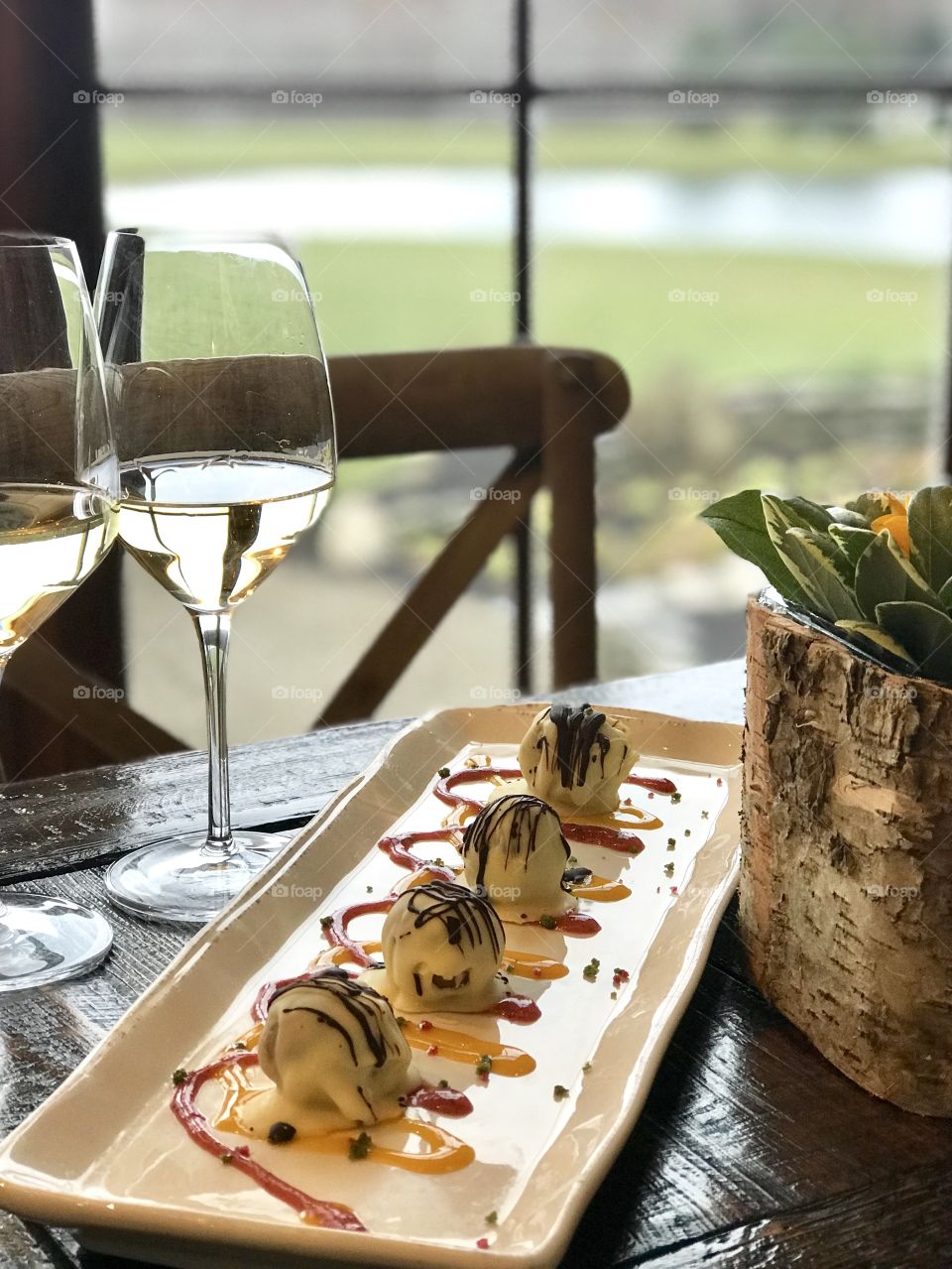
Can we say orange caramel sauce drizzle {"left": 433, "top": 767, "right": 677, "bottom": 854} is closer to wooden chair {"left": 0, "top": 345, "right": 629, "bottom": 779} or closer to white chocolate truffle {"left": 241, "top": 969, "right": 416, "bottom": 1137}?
white chocolate truffle {"left": 241, "top": 969, "right": 416, "bottom": 1137}

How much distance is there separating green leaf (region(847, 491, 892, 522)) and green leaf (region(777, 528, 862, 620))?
0.05 meters

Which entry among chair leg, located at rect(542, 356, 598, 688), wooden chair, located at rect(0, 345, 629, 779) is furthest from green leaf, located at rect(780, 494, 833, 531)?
chair leg, located at rect(542, 356, 598, 688)

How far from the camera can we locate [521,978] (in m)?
0.66

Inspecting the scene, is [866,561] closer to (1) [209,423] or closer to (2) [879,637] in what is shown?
(2) [879,637]

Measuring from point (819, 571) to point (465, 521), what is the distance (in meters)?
1.75

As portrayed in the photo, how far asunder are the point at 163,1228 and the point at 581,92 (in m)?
2.40

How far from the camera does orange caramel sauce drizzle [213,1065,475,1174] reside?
512mm

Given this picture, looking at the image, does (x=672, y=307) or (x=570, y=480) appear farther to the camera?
(x=672, y=307)

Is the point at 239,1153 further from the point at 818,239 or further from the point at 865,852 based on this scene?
the point at 818,239

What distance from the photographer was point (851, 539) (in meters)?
0.63

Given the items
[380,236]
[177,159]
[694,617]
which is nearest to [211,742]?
[177,159]

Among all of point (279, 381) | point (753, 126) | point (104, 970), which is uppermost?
point (753, 126)

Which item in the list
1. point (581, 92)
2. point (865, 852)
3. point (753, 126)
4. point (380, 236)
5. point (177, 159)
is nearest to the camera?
point (865, 852)

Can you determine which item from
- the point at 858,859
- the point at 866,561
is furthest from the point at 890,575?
the point at 858,859
